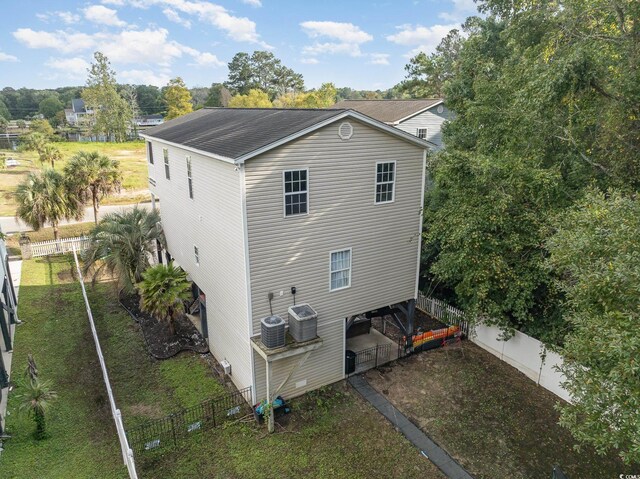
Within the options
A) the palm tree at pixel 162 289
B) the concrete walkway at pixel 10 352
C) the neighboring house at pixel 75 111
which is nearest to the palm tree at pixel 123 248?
the palm tree at pixel 162 289

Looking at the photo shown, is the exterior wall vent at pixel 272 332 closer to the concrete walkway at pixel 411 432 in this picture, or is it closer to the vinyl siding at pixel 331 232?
the vinyl siding at pixel 331 232

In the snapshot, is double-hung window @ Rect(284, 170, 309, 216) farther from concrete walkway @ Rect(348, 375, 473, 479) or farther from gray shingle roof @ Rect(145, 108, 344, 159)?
concrete walkway @ Rect(348, 375, 473, 479)

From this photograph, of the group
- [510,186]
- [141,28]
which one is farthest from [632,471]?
[141,28]

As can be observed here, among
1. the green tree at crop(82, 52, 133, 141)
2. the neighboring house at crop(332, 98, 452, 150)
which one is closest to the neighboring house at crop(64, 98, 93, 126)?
the green tree at crop(82, 52, 133, 141)

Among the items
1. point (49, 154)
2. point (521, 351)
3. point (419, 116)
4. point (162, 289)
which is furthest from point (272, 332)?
point (49, 154)

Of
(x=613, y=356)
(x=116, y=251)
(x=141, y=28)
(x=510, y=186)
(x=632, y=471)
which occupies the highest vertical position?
(x=141, y=28)

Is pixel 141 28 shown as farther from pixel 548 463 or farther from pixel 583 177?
pixel 548 463
